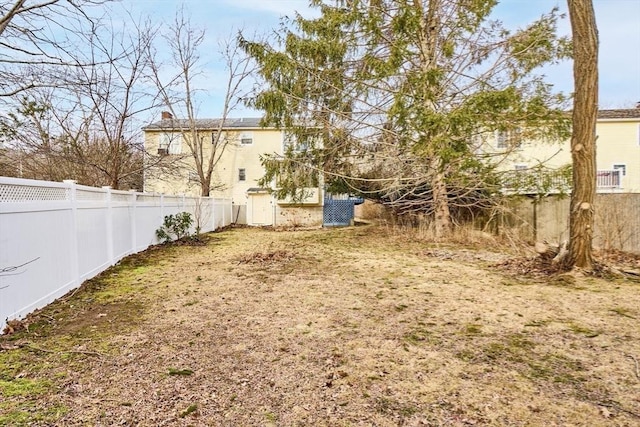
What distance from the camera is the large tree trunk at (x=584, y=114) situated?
18.3ft

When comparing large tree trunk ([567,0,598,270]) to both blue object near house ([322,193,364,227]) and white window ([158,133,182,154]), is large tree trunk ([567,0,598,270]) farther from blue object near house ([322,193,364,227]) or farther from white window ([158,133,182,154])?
white window ([158,133,182,154])

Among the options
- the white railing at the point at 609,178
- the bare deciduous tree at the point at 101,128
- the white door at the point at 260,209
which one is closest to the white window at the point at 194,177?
the white door at the point at 260,209

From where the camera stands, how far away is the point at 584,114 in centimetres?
562

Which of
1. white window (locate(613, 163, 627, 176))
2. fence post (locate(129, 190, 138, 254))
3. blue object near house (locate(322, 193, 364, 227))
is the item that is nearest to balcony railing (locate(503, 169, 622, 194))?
fence post (locate(129, 190, 138, 254))

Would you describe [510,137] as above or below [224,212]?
above

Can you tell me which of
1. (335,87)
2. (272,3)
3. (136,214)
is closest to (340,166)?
(335,87)

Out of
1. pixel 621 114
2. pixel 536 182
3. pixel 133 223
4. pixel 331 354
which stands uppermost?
pixel 621 114

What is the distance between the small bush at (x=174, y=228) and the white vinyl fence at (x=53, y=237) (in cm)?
222

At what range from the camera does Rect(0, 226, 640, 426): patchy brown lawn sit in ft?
7.30

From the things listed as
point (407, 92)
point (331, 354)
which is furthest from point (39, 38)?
point (407, 92)

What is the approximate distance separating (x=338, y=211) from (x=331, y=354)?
53.4 feet

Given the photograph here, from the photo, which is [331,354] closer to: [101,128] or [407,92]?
[407,92]

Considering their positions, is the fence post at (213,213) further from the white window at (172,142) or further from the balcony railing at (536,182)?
the balcony railing at (536,182)

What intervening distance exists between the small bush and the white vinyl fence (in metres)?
2.22
